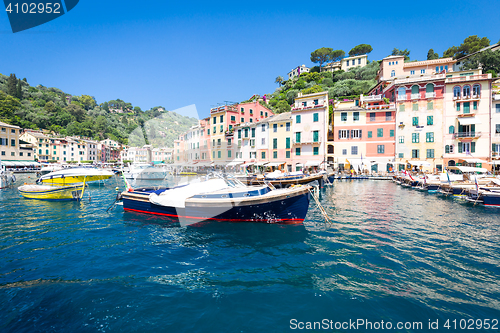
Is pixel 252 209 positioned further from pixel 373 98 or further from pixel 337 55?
pixel 337 55

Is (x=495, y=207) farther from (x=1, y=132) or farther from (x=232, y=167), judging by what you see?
(x=1, y=132)

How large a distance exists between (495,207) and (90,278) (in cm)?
2375

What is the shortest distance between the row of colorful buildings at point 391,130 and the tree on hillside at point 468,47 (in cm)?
2924

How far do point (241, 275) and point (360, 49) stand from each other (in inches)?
4142

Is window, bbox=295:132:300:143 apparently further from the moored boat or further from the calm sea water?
the moored boat

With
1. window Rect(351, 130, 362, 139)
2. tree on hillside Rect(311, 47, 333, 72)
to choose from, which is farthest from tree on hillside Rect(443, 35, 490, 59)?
window Rect(351, 130, 362, 139)

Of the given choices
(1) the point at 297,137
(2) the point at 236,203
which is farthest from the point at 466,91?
(2) the point at 236,203

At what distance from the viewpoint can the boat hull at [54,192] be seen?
58.5 feet

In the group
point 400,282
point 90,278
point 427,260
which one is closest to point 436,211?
point 427,260

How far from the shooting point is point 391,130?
38.7 meters

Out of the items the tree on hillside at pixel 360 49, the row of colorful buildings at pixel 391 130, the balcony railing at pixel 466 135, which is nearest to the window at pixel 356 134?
the row of colorful buildings at pixel 391 130

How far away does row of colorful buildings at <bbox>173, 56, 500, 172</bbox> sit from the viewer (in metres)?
34.6

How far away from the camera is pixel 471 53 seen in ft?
192

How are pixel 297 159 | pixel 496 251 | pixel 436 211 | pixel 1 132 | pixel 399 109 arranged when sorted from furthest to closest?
pixel 1 132 → pixel 297 159 → pixel 399 109 → pixel 436 211 → pixel 496 251
